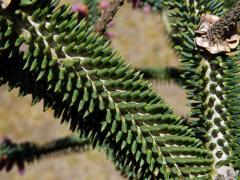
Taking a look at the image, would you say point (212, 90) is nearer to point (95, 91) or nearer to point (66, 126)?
point (95, 91)

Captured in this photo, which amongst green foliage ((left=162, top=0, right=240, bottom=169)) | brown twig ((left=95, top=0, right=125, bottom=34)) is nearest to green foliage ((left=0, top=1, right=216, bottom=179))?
green foliage ((left=162, top=0, right=240, bottom=169))

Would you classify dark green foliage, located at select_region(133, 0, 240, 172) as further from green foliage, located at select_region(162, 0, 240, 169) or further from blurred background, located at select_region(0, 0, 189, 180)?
blurred background, located at select_region(0, 0, 189, 180)

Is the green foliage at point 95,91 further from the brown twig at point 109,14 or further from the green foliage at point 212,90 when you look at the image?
the brown twig at point 109,14

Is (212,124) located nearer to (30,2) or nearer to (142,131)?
(142,131)

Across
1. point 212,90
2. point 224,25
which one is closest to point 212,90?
point 212,90

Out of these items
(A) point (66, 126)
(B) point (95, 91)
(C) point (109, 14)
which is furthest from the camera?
(A) point (66, 126)
